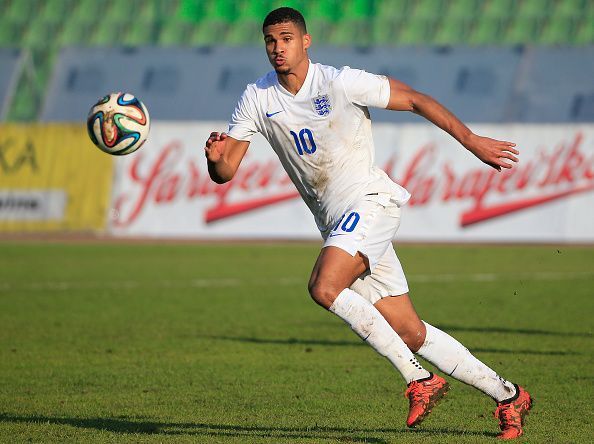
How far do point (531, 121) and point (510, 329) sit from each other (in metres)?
19.0

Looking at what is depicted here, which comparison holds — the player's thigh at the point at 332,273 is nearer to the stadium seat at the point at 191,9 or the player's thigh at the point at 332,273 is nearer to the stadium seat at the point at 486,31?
the stadium seat at the point at 486,31

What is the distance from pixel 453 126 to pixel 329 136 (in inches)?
29.0

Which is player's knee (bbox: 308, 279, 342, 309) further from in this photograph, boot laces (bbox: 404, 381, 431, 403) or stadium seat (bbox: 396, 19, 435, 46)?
stadium seat (bbox: 396, 19, 435, 46)

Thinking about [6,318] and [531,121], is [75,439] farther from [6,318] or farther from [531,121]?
[531,121]

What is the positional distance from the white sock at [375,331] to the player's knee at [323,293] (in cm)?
3

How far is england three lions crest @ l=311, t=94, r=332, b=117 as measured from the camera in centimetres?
647

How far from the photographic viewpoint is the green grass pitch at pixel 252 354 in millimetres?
6727

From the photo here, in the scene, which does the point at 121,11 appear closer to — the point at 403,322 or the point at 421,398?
the point at 403,322

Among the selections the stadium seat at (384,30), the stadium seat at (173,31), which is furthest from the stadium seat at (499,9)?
the stadium seat at (173,31)

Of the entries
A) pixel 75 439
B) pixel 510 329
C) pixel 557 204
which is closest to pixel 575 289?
pixel 510 329

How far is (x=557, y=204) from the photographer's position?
22.4m

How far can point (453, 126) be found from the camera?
20.1ft

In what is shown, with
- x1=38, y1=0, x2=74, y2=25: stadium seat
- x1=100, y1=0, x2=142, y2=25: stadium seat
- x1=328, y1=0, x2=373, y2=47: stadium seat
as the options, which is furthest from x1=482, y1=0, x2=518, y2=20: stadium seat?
x1=38, y1=0, x2=74, y2=25: stadium seat

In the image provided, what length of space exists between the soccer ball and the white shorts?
1660mm
